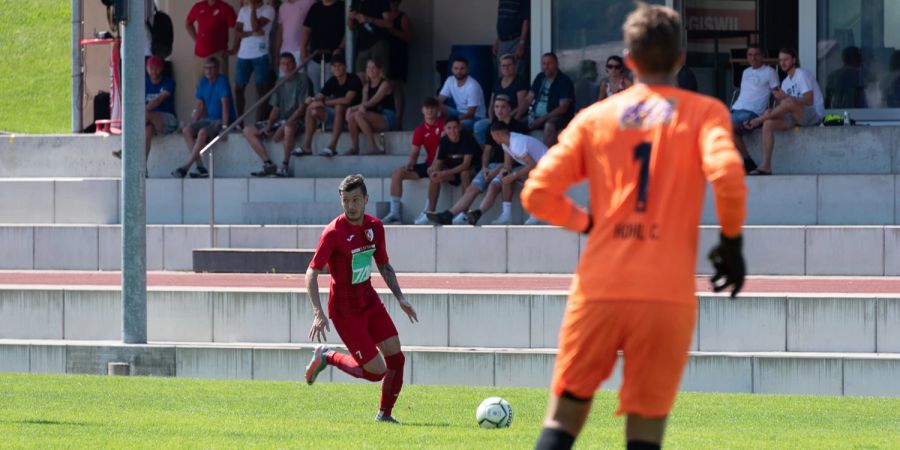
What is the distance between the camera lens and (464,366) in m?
14.8

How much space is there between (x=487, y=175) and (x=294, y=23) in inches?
194

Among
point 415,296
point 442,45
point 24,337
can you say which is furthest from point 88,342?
point 442,45

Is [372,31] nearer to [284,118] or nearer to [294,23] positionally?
[294,23]

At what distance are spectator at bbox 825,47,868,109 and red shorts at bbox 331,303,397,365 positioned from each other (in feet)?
38.4

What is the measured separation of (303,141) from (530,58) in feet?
11.0

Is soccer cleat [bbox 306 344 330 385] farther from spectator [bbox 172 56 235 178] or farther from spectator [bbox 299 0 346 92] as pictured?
spectator [bbox 299 0 346 92]

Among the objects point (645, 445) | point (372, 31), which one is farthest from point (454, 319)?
point (645, 445)

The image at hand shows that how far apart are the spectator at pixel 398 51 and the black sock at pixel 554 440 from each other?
668 inches

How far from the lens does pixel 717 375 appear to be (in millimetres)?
14117

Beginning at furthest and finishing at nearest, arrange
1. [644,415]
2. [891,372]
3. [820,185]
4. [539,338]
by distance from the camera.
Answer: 1. [820,185]
2. [539,338]
3. [891,372]
4. [644,415]

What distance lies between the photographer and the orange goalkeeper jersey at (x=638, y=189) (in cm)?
525

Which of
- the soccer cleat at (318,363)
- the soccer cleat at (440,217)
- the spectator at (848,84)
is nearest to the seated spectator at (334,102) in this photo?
the soccer cleat at (440,217)

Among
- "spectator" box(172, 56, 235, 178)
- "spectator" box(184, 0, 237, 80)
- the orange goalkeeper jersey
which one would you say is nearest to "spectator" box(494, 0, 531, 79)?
"spectator" box(172, 56, 235, 178)

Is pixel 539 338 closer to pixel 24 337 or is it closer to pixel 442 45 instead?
pixel 24 337
